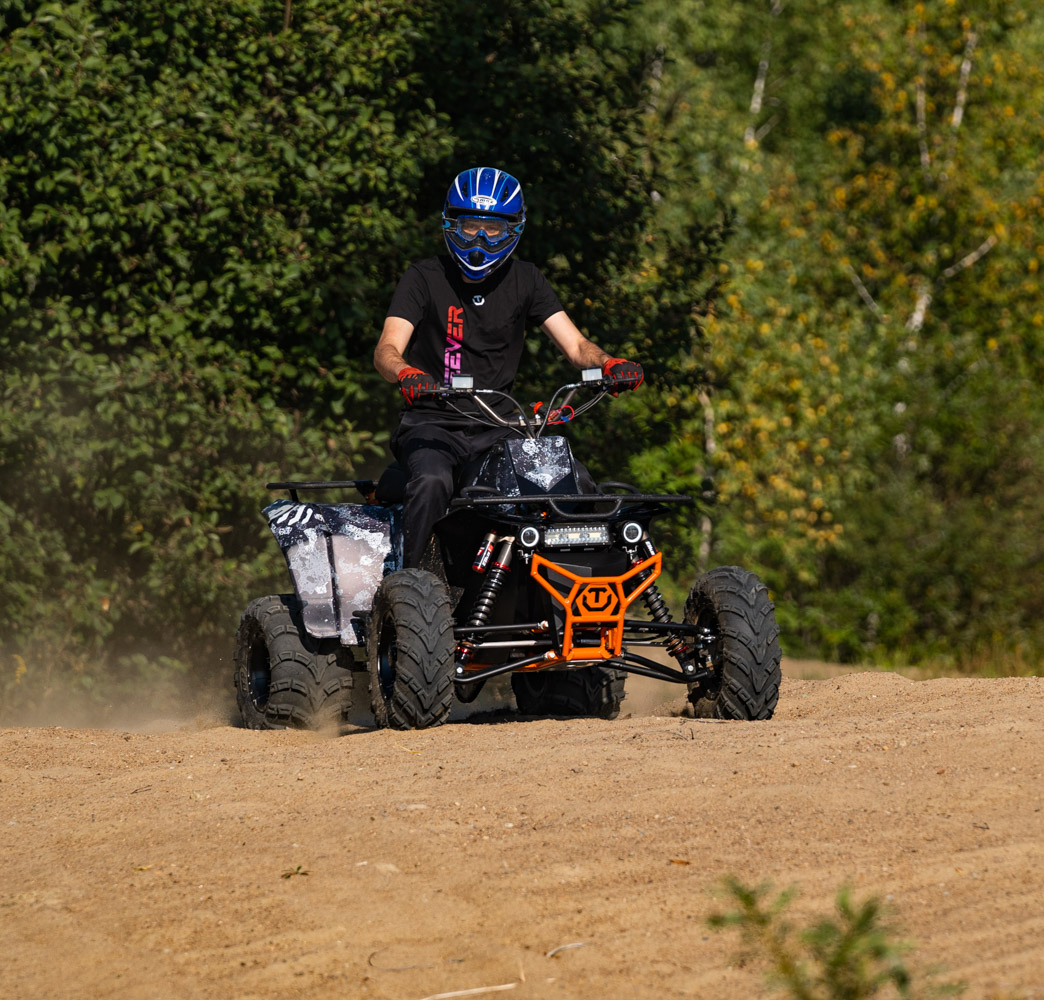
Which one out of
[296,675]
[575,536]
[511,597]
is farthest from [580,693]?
[575,536]

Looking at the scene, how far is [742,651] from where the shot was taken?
23.1 feet

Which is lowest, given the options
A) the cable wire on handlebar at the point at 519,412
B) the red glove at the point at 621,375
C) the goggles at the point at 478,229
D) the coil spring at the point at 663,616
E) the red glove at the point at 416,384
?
the coil spring at the point at 663,616

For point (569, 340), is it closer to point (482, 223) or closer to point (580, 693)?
point (482, 223)

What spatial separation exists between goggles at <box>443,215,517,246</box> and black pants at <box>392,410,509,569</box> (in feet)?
2.99

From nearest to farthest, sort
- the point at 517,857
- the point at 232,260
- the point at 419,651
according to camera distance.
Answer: the point at 517,857
the point at 419,651
the point at 232,260

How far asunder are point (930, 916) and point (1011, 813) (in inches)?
36.6

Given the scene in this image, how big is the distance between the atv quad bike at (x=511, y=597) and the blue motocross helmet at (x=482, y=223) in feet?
2.35

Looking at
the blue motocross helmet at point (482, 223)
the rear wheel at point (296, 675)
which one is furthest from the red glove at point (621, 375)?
the rear wheel at point (296, 675)

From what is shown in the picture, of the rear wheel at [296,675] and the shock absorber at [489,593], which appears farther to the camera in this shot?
the rear wheel at [296,675]

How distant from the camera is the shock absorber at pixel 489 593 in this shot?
712 cm

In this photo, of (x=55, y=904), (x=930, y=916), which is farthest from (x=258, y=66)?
(x=930, y=916)

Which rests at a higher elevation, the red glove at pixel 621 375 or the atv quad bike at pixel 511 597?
the red glove at pixel 621 375

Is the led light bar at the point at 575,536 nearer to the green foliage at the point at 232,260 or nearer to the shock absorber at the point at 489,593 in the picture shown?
the shock absorber at the point at 489,593

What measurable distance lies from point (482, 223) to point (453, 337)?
1.95 ft
